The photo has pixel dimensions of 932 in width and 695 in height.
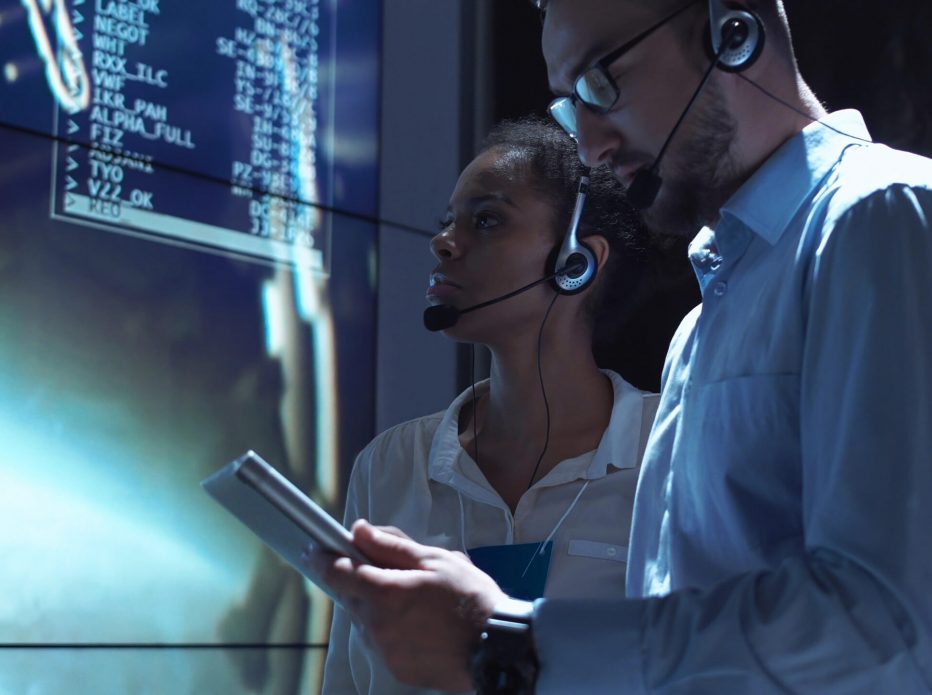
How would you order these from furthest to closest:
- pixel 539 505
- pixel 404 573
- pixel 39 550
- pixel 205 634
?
pixel 205 634, pixel 39 550, pixel 539 505, pixel 404 573

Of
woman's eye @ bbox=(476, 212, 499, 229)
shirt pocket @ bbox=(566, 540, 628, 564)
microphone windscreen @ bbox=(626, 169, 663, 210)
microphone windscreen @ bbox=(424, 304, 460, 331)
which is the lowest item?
shirt pocket @ bbox=(566, 540, 628, 564)

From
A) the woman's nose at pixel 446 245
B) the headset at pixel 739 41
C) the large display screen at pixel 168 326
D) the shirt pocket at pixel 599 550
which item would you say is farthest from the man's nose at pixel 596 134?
the large display screen at pixel 168 326

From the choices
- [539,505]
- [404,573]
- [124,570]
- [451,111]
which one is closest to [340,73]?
[451,111]

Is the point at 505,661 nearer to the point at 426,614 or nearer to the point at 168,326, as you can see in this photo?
the point at 426,614

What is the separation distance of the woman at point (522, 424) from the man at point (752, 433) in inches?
20.5

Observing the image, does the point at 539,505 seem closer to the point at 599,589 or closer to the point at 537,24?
the point at 599,589

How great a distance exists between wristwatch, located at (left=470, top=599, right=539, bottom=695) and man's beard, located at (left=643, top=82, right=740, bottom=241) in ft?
1.48

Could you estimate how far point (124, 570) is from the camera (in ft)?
7.59

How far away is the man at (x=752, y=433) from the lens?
2.28ft

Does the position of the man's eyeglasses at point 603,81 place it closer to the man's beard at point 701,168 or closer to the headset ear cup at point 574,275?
the man's beard at point 701,168

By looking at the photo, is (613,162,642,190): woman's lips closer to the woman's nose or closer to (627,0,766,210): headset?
(627,0,766,210): headset

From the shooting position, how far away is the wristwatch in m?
0.75

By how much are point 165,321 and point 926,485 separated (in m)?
2.08

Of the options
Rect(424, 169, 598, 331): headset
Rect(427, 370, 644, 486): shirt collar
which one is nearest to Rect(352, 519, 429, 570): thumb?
Rect(427, 370, 644, 486): shirt collar
